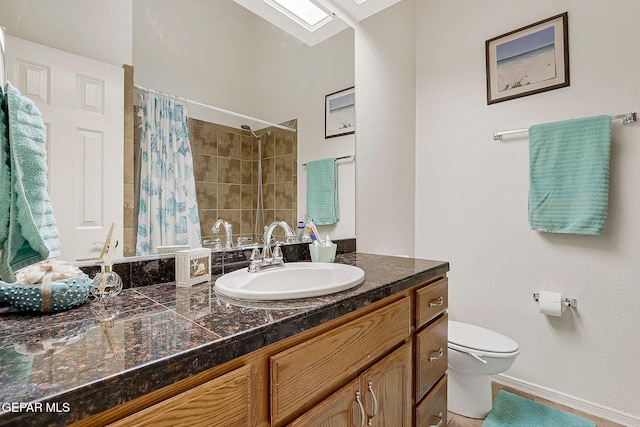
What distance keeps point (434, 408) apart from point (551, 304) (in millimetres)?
898

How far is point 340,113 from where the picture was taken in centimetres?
170

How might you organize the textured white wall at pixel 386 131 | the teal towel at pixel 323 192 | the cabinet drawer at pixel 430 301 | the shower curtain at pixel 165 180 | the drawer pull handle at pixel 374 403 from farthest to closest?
the textured white wall at pixel 386 131 → the teal towel at pixel 323 192 → the cabinet drawer at pixel 430 301 → the shower curtain at pixel 165 180 → the drawer pull handle at pixel 374 403

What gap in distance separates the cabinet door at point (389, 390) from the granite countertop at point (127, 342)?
230 mm

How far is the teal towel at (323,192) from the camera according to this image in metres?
1.60

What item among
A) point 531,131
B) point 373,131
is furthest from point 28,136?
point 531,131

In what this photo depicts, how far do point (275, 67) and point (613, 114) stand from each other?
1.68 m

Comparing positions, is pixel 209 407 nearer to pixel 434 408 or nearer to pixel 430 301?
pixel 430 301

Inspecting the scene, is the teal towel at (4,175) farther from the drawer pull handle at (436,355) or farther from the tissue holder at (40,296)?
the drawer pull handle at (436,355)

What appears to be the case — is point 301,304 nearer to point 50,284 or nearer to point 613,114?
point 50,284

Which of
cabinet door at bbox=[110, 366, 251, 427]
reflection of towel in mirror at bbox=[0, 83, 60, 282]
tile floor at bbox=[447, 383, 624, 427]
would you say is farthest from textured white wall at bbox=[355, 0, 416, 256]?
reflection of towel in mirror at bbox=[0, 83, 60, 282]

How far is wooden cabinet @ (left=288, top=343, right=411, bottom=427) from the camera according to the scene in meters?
0.76

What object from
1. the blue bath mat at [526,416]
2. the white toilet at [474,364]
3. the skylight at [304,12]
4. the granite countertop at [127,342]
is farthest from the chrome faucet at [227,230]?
the blue bath mat at [526,416]

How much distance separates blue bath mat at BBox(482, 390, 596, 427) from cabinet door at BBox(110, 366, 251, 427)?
1536mm

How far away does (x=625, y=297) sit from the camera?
1504 mm
